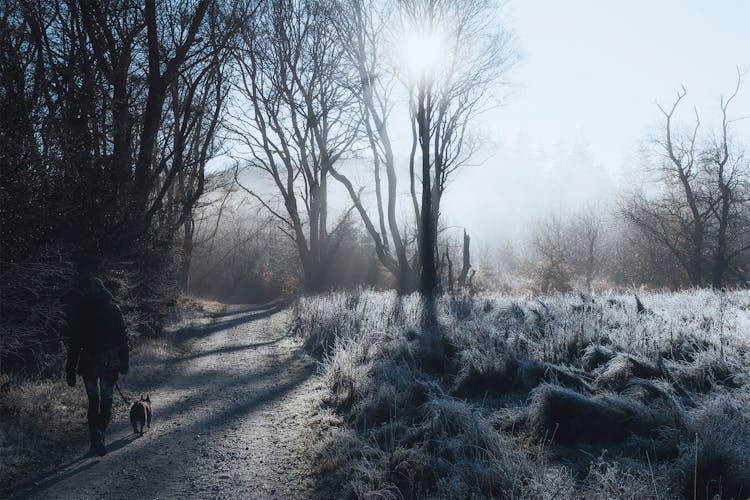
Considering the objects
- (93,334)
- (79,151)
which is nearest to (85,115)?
(79,151)

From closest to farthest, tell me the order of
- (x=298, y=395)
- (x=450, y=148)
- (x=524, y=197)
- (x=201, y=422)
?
1. (x=201, y=422)
2. (x=298, y=395)
3. (x=450, y=148)
4. (x=524, y=197)

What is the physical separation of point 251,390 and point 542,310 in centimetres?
609

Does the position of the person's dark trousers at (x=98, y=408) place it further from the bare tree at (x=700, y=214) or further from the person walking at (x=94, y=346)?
the bare tree at (x=700, y=214)

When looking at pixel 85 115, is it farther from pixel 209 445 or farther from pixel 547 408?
pixel 547 408

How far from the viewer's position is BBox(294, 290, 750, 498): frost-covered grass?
4.18m

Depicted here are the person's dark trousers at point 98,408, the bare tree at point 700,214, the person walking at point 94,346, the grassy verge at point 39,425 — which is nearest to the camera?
the grassy verge at point 39,425

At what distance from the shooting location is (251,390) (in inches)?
378

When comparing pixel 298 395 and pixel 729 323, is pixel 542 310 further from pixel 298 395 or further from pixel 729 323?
pixel 298 395

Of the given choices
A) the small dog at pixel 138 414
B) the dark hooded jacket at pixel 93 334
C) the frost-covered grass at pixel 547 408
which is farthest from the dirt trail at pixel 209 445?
the dark hooded jacket at pixel 93 334

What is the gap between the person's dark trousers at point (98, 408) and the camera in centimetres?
606

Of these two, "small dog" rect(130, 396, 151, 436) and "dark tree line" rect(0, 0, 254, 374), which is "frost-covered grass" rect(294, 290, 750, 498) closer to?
"small dog" rect(130, 396, 151, 436)

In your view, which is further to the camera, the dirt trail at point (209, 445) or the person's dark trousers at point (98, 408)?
the person's dark trousers at point (98, 408)

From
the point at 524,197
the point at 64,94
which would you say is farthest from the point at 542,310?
the point at 524,197

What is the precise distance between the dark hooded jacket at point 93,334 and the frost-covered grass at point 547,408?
287 cm
